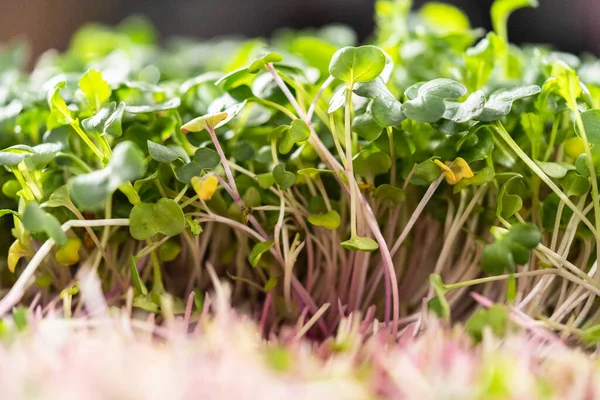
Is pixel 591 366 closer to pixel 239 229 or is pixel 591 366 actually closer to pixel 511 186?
pixel 511 186

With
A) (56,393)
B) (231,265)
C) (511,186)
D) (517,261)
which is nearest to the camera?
(56,393)

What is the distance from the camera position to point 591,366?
50 centimetres

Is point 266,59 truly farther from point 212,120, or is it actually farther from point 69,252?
point 69,252

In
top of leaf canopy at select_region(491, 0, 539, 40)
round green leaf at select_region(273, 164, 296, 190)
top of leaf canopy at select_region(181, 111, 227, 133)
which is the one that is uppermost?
top of leaf canopy at select_region(491, 0, 539, 40)

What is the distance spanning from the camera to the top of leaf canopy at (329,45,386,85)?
63 cm

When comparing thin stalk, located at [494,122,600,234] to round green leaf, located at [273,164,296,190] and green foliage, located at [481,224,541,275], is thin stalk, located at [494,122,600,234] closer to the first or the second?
green foliage, located at [481,224,541,275]

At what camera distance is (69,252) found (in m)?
0.69

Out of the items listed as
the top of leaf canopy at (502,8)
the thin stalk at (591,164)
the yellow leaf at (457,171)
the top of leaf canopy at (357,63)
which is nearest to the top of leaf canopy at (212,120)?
the top of leaf canopy at (357,63)

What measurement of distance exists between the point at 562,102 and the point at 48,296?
682 millimetres

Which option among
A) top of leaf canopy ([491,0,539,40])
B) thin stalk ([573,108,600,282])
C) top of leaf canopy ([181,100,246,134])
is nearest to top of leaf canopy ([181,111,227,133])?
top of leaf canopy ([181,100,246,134])

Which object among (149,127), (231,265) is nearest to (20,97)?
(149,127)

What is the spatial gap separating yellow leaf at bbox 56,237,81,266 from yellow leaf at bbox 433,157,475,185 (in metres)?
0.41

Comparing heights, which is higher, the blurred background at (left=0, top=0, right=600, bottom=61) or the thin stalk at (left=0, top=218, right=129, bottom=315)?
the blurred background at (left=0, top=0, right=600, bottom=61)

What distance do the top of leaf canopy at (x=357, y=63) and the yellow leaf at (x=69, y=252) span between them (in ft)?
1.14
